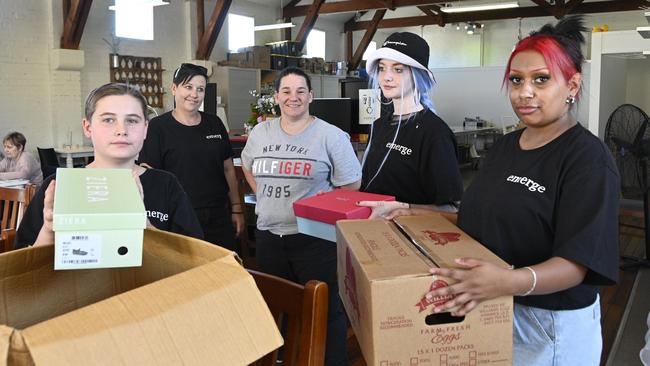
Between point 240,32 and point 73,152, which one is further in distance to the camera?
point 240,32

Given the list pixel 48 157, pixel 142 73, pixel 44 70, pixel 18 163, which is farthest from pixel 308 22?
pixel 18 163

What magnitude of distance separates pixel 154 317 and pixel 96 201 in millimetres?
251

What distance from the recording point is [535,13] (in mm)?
12508

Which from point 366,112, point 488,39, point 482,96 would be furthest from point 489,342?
point 488,39

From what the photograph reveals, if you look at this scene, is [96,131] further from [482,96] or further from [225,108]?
[482,96]

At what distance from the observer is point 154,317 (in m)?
0.61

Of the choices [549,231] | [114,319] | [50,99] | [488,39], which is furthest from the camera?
[488,39]

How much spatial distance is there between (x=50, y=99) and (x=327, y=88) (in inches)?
226

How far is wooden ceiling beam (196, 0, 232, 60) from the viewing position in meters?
9.74

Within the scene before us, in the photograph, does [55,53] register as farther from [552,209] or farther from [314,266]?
[552,209]

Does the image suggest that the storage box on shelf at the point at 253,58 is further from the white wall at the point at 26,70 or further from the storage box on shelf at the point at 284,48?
the white wall at the point at 26,70

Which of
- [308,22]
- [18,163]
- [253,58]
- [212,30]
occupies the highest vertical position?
[308,22]

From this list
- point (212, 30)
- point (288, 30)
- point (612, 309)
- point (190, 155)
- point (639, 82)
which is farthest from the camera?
point (288, 30)

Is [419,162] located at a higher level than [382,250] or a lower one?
higher
